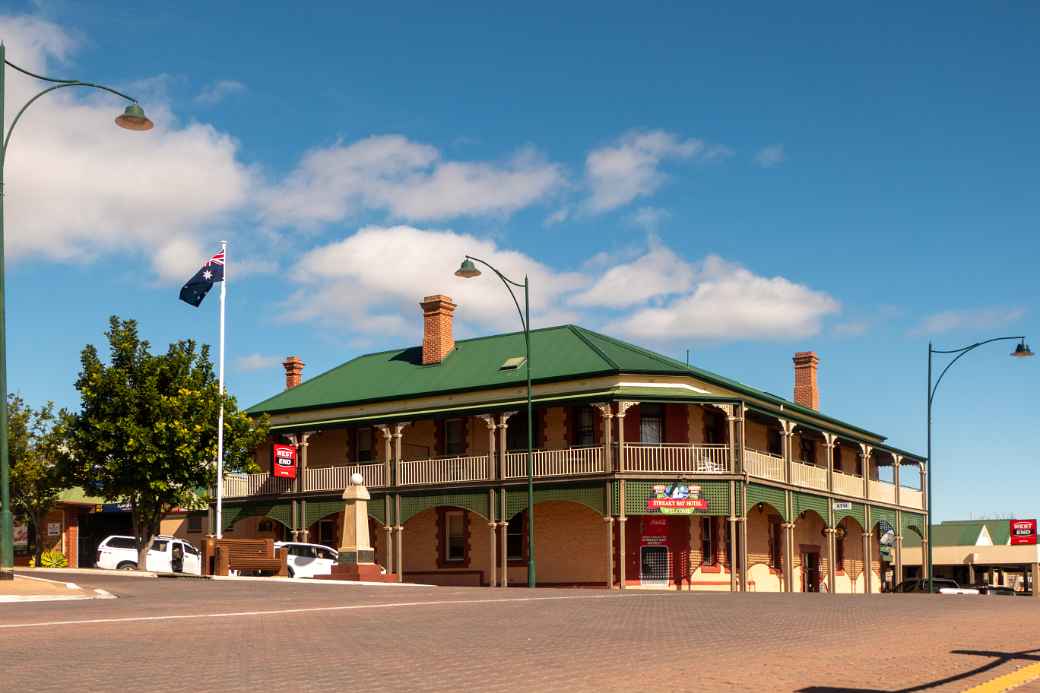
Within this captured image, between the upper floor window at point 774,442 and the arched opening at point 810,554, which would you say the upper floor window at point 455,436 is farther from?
the arched opening at point 810,554

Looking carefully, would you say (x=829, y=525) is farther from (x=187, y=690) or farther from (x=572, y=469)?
(x=187, y=690)

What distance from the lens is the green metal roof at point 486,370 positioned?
41781mm

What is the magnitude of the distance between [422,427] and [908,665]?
1390 inches

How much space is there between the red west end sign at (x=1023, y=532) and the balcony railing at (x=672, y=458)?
34.3 m

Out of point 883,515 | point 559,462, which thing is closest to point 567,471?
point 559,462

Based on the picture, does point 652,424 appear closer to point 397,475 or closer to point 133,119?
point 397,475

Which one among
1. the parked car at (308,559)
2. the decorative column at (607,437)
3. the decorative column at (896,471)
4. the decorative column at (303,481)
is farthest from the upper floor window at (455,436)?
the decorative column at (896,471)

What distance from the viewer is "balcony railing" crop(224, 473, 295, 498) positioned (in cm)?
4631

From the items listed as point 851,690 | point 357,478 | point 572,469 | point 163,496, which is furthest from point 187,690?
point 163,496

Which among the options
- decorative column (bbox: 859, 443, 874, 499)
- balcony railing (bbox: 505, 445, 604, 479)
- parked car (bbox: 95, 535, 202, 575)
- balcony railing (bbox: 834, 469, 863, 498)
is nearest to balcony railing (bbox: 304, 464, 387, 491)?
parked car (bbox: 95, 535, 202, 575)

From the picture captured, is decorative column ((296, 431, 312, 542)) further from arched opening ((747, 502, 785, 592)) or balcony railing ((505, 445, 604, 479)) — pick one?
arched opening ((747, 502, 785, 592))

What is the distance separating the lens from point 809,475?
44.0 metres

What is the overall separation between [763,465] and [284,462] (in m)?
16.8

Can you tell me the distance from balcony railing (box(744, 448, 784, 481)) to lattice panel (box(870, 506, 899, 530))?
8.34 meters
